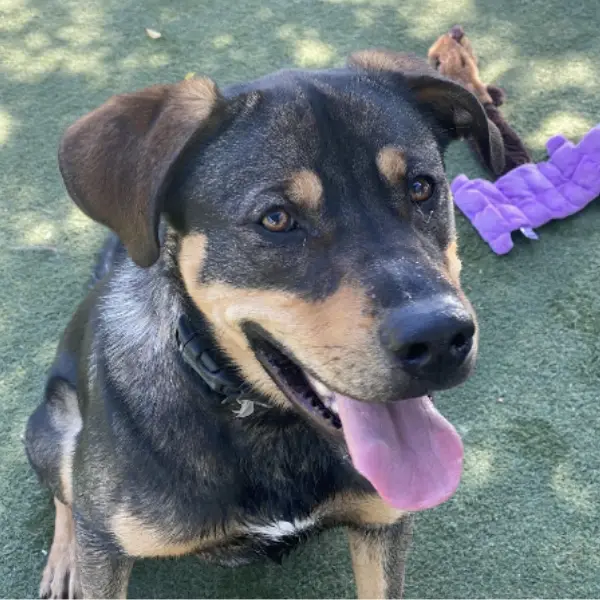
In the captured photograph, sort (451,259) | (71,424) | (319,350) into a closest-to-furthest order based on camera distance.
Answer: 1. (319,350)
2. (451,259)
3. (71,424)

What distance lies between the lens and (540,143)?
17.5 feet

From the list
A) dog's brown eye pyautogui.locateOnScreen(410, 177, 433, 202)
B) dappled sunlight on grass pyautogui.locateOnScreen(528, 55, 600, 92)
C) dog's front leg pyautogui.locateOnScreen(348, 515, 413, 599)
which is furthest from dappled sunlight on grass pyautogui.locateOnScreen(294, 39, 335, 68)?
dog's front leg pyautogui.locateOnScreen(348, 515, 413, 599)

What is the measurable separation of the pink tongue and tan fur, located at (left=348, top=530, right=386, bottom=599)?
0.77m

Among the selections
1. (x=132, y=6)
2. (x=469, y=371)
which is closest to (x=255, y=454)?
(x=469, y=371)

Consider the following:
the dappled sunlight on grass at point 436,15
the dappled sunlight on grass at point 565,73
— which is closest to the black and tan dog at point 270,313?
the dappled sunlight on grass at point 565,73

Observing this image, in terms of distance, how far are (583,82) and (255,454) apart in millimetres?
4025

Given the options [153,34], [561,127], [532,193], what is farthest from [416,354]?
[153,34]

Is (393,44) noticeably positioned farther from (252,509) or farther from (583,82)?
(252,509)

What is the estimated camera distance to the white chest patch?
9.49 feet

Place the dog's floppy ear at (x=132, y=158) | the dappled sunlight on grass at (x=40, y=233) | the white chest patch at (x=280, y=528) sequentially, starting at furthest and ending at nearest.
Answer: the dappled sunlight on grass at (x=40, y=233), the white chest patch at (x=280, y=528), the dog's floppy ear at (x=132, y=158)

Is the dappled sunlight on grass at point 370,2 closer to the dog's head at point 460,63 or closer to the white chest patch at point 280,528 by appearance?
the dog's head at point 460,63

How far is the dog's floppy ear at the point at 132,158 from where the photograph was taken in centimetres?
238

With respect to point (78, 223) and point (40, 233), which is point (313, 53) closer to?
point (78, 223)

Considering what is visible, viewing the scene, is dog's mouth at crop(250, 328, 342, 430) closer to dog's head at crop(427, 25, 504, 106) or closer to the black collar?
the black collar
